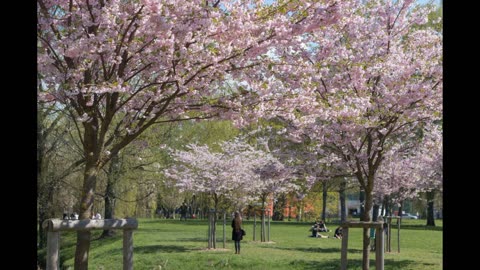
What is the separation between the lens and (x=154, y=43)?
18.6 ft

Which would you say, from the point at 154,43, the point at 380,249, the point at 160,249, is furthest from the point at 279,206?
the point at 154,43

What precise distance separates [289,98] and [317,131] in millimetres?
2638

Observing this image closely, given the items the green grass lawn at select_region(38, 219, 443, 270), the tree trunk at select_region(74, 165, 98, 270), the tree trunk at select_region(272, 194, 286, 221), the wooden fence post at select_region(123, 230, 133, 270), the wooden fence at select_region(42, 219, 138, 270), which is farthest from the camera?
the tree trunk at select_region(272, 194, 286, 221)

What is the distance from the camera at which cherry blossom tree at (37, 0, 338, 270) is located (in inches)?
211

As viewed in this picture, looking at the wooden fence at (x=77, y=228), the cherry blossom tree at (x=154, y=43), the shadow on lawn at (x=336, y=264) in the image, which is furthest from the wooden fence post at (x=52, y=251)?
the shadow on lawn at (x=336, y=264)

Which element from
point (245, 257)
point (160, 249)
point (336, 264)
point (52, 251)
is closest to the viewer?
point (52, 251)

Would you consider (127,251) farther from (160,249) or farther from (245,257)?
(160,249)

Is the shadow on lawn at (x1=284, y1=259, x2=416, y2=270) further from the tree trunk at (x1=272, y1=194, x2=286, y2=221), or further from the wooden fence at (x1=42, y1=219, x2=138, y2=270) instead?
the tree trunk at (x1=272, y1=194, x2=286, y2=221)

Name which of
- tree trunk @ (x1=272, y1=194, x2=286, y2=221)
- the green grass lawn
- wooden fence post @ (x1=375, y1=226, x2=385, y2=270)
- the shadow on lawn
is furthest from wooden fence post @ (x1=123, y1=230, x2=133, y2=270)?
tree trunk @ (x1=272, y1=194, x2=286, y2=221)

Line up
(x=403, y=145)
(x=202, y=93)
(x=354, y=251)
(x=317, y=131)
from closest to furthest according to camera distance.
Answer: (x=202, y=93) < (x=317, y=131) < (x=403, y=145) < (x=354, y=251)

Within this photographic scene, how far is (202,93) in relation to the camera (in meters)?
6.64
